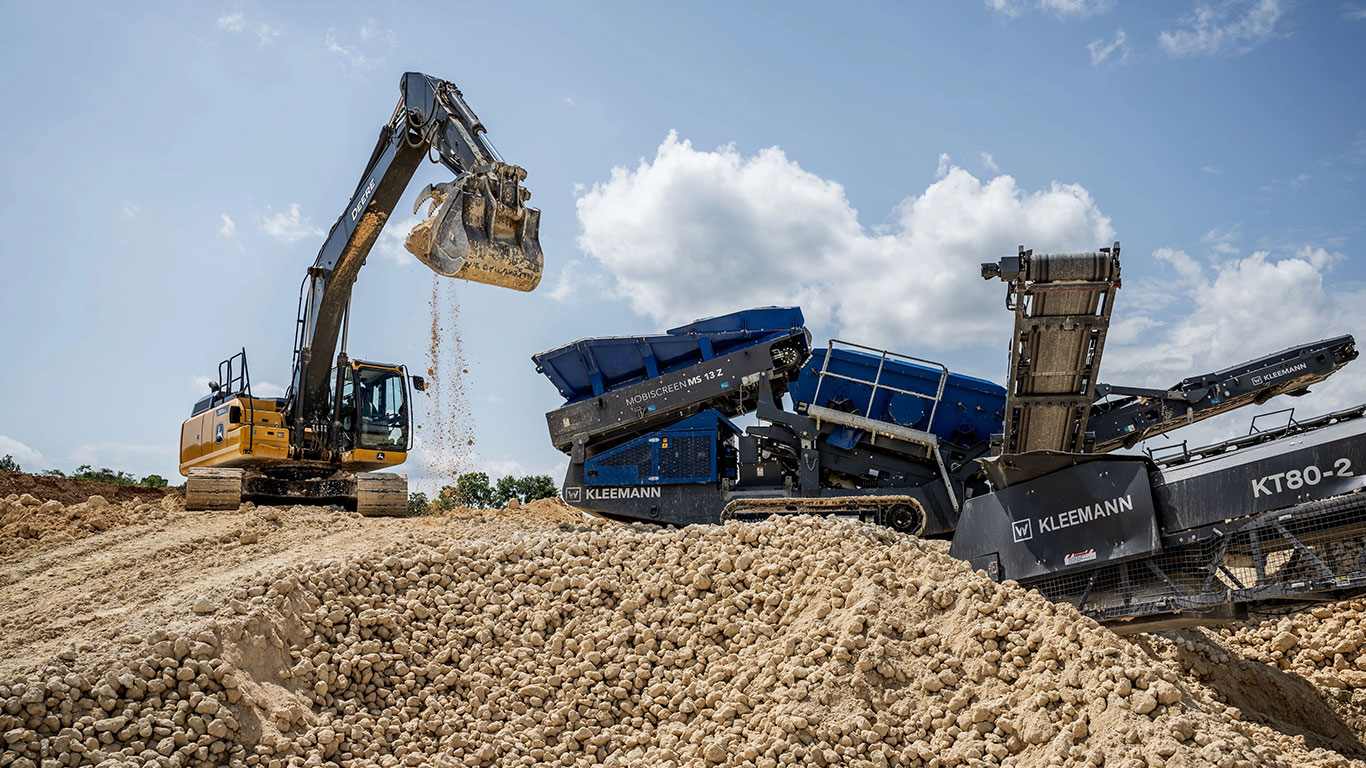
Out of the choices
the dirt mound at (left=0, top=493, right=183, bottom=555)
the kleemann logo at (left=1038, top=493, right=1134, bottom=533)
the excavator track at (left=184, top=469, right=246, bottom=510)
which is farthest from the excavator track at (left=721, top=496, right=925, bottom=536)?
the dirt mound at (left=0, top=493, right=183, bottom=555)

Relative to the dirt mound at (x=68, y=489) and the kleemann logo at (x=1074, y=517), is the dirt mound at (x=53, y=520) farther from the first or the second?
the kleemann logo at (x=1074, y=517)

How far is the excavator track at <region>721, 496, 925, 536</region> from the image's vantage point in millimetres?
10719

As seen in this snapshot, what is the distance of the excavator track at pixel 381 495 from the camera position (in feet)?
40.7

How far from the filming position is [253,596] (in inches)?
261

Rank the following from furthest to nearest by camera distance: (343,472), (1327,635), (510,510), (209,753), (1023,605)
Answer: (510,510) < (343,472) < (1327,635) < (1023,605) < (209,753)

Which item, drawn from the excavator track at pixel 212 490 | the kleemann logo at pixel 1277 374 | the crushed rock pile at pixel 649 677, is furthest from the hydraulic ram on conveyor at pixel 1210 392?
the excavator track at pixel 212 490

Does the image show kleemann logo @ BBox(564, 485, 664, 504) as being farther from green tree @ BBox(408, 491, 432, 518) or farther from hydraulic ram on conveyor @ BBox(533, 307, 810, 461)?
green tree @ BBox(408, 491, 432, 518)

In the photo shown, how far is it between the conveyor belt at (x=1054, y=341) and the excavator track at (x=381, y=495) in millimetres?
8170

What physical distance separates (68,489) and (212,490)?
7.88 m

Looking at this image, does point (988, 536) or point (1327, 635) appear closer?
point (988, 536)

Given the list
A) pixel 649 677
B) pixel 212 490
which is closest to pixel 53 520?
pixel 212 490

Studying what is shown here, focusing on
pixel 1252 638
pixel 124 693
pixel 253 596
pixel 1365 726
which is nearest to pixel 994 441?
pixel 1252 638

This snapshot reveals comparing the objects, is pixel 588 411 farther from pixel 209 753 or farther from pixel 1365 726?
pixel 1365 726

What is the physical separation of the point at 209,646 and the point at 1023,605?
5.06 m
